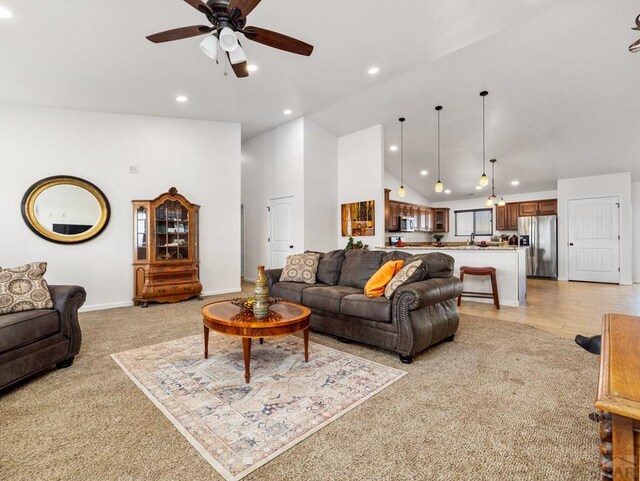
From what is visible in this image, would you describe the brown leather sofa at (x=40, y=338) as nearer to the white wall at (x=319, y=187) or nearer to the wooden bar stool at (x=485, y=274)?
the white wall at (x=319, y=187)

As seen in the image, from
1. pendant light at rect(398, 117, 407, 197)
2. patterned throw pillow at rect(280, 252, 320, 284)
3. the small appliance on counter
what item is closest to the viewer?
patterned throw pillow at rect(280, 252, 320, 284)

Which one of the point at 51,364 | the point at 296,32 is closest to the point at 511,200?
the point at 296,32

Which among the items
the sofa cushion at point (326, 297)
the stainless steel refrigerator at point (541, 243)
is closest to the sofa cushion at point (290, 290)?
the sofa cushion at point (326, 297)

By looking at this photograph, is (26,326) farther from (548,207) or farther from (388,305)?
(548,207)

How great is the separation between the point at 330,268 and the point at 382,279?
100 centimetres

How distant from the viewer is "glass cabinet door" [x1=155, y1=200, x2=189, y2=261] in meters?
5.04

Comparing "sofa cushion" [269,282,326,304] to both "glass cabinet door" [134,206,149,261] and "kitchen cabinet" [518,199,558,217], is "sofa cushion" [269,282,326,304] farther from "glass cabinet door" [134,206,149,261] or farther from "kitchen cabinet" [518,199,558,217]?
"kitchen cabinet" [518,199,558,217]

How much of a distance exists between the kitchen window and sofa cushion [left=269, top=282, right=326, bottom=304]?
7.68 meters

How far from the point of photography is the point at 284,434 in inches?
65.4

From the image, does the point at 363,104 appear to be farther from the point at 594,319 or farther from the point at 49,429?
the point at 49,429

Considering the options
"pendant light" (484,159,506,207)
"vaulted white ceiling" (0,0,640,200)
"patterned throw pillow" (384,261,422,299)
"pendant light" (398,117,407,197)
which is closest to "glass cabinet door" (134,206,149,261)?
"vaulted white ceiling" (0,0,640,200)

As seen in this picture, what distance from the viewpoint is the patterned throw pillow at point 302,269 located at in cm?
389

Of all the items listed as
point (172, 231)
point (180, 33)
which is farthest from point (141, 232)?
point (180, 33)

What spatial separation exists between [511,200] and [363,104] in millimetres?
5917
